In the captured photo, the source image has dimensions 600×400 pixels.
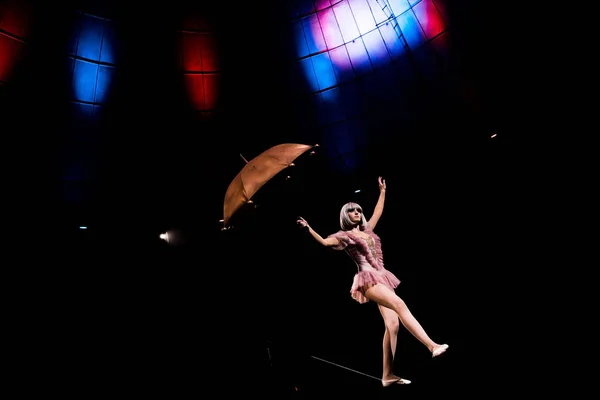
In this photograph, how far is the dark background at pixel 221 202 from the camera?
20.6ft

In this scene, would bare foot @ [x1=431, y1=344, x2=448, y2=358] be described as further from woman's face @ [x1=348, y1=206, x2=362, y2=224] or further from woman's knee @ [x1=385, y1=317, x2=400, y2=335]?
woman's face @ [x1=348, y1=206, x2=362, y2=224]

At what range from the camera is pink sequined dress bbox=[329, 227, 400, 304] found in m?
4.48

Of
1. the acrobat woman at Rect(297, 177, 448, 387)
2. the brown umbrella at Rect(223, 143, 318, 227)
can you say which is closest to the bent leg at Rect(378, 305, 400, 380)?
the acrobat woman at Rect(297, 177, 448, 387)

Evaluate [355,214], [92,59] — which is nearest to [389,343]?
[355,214]

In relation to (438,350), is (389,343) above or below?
above

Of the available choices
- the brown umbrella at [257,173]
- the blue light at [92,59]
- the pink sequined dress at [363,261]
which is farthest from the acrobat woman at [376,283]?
the blue light at [92,59]

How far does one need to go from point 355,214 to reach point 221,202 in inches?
160

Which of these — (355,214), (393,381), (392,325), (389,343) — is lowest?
(393,381)

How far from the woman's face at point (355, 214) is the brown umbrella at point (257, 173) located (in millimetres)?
969

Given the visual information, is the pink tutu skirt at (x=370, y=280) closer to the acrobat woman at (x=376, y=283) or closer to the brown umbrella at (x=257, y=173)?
the acrobat woman at (x=376, y=283)

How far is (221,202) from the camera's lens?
323 inches

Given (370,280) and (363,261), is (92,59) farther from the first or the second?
(370,280)

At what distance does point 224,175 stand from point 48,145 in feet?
10.6

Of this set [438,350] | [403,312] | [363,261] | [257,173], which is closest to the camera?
[438,350]
